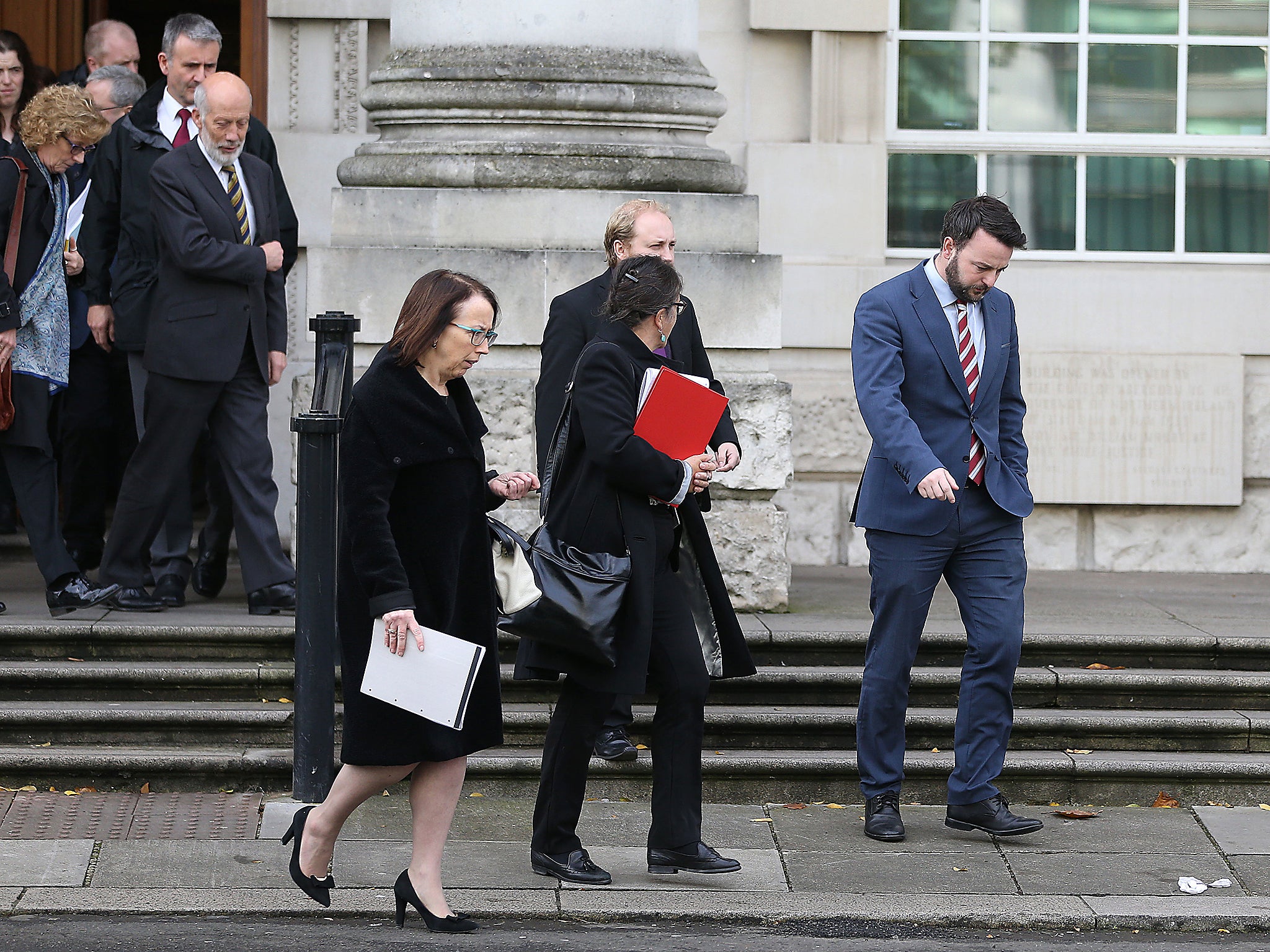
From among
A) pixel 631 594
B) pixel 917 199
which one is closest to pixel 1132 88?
pixel 917 199

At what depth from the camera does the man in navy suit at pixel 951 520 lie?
19.9 ft

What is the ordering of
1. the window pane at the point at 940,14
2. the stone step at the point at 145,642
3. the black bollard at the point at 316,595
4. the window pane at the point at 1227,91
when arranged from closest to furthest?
1. the black bollard at the point at 316,595
2. the stone step at the point at 145,642
3. the window pane at the point at 940,14
4. the window pane at the point at 1227,91

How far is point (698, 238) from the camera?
8.04 metres

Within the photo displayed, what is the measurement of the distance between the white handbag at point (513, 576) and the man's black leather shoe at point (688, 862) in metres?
0.90

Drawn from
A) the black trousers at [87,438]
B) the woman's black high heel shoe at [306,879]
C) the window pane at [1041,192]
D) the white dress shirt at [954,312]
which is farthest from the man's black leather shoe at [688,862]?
the window pane at [1041,192]

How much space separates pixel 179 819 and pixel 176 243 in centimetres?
229

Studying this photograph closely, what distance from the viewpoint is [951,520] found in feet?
20.0

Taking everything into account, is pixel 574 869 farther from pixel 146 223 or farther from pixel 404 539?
pixel 146 223

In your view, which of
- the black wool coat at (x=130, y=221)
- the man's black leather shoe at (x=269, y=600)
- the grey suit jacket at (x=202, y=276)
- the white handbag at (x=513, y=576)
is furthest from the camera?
the black wool coat at (x=130, y=221)

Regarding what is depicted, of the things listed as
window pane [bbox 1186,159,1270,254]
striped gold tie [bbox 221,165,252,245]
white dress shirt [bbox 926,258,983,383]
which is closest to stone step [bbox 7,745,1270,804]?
white dress shirt [bbox 926,258,983,383]

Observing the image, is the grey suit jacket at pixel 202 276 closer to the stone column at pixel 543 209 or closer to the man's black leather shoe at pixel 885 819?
the stone column at pixel 543 209

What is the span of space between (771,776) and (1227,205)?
5.01m

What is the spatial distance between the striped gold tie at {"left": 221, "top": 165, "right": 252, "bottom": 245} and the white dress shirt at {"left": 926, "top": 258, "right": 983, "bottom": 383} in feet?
9.21

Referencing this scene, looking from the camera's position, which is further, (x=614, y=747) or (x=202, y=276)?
(x=202, y=276)
